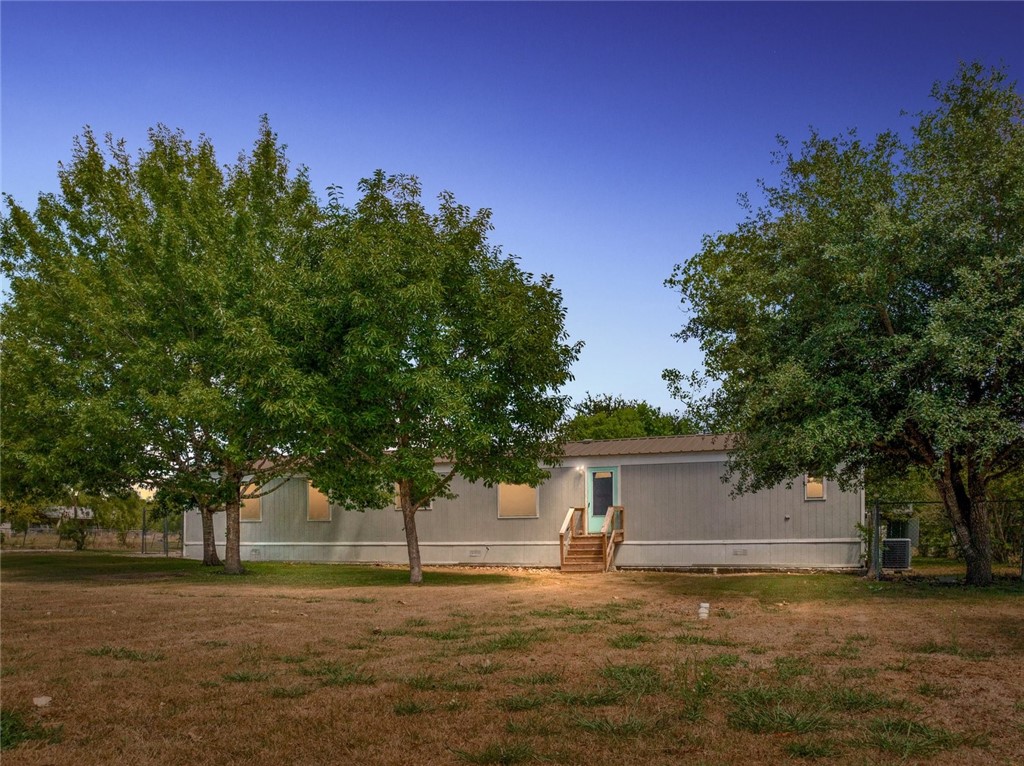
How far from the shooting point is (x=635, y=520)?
25672 millimetres


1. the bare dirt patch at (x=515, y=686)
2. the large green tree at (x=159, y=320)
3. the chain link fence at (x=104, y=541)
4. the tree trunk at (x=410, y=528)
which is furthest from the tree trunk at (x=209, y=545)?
the bare dirt patch at (x=515, y=686)

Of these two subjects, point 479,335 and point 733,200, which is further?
point 733,200

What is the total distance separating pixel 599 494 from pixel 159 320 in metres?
13.7

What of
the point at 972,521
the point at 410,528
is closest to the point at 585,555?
the point at 410,528

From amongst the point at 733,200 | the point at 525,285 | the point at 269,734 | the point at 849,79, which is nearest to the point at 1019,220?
the point at 849,79

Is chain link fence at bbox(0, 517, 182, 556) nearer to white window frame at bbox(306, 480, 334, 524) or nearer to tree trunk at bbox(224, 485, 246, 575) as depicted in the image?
white window frame at bbox(306, 480, 334, 524)

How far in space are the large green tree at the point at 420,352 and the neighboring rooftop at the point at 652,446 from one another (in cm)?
528

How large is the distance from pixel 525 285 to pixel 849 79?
819 centimetres

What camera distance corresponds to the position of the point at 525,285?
20234 millimetres

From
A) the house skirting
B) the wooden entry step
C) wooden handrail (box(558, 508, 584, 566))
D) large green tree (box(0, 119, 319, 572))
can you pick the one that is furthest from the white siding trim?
large green tree (box(0, 119, 319, 572))

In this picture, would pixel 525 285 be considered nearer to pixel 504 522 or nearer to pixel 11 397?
pixel 504 522

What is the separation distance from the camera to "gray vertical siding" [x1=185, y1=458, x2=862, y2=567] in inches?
928

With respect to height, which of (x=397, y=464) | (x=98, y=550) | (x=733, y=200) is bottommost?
(x=98, y=550)

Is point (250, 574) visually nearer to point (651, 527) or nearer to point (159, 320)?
point (159, 320)
